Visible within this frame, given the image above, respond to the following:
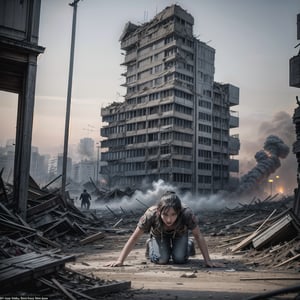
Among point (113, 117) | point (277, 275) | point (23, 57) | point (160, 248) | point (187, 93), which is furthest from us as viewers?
point (113, 117)

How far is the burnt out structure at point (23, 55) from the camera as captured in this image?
10.4 metres

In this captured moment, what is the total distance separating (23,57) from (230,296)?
9096 mm

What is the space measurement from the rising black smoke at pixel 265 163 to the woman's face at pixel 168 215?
200ft

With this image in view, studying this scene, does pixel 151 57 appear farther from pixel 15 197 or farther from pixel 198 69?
pixel 15 197

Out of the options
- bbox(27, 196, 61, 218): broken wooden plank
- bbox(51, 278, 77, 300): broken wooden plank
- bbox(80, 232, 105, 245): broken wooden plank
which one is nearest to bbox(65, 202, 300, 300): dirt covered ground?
bbox(51, 278, 77, 300): broken wooden plank

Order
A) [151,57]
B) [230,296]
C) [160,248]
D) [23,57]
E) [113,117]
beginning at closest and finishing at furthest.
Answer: [230,296]
[160,248]
[23,57]
[151,57]
[113,117]

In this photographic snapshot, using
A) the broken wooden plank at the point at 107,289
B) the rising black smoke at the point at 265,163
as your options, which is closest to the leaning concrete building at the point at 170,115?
the rising black smoke at the point at 265,163

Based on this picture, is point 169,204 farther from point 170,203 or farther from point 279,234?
point 279,234

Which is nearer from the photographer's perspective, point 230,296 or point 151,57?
point 230,296

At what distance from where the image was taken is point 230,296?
13.6 ft

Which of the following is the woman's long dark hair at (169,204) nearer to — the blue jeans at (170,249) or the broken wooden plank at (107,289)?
the blue jeans at (170,249)

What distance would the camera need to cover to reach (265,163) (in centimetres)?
6456

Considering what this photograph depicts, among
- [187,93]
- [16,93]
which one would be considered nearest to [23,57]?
[16,93]

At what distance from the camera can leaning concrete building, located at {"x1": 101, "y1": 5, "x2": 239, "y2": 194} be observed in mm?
62188
